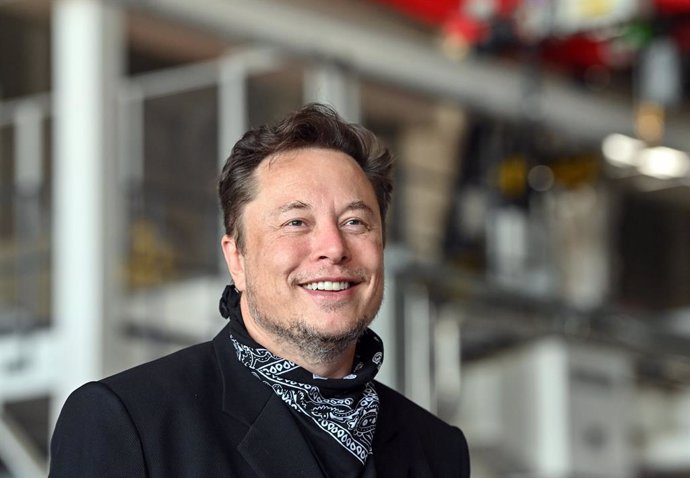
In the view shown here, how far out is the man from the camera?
1858mm

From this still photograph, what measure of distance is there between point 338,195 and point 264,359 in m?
0.24

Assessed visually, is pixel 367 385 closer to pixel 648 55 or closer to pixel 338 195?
pixel 338 195

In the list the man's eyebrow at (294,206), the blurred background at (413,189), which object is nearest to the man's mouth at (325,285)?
the man's eyebrow at (294,206)

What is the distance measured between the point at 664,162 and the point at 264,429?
522 inches

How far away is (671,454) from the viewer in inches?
465

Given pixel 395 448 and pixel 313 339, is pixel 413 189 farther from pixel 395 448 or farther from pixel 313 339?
pixel 313 339

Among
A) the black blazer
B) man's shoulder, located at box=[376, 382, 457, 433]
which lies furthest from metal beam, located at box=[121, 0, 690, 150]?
the black blazer

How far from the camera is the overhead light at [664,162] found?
1409 centimetres

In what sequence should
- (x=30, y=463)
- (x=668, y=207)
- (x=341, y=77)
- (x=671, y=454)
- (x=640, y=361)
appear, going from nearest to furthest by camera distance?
(x=30, y=463) < (x=341, y=77) < (x=640, y=361) < (x=671, y=454) < (x=668, y=207)

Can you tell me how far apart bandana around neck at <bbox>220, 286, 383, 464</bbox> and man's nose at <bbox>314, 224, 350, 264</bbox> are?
6.1 inches

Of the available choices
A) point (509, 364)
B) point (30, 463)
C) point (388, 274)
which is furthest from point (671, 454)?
point (30, 463)

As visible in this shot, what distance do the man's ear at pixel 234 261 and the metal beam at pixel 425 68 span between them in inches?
235

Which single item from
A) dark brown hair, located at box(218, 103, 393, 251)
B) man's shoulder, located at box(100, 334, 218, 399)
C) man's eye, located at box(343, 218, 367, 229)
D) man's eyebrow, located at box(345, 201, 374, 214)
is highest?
dark brown hair, located at box(218, 103, 393, 251)

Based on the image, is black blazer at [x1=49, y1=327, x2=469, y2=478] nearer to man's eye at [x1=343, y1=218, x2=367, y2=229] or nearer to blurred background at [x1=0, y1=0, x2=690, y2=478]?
man's eye at [x1=343, y1=218, x2=367, y2=229]
